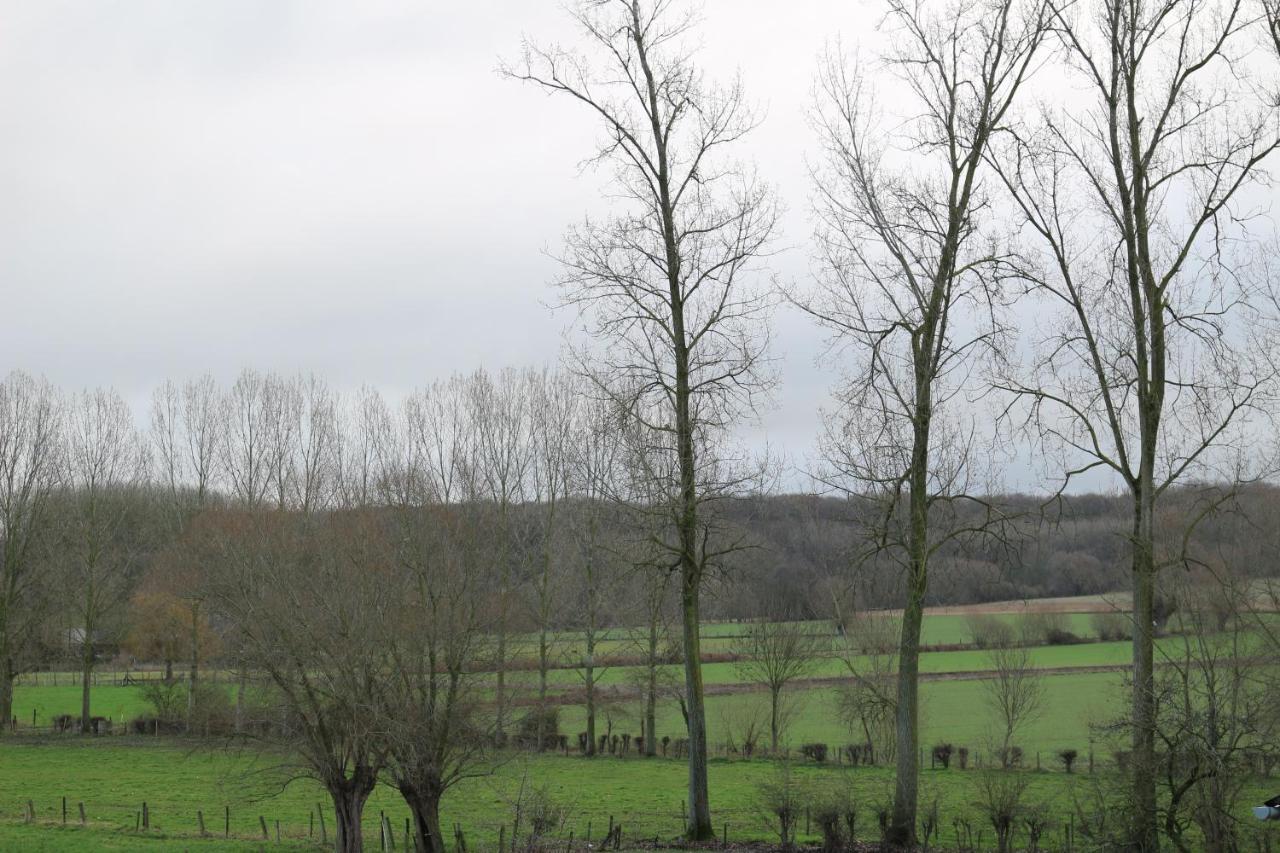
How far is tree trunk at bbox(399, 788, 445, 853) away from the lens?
62.9 feet

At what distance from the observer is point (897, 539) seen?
17297 millimetres

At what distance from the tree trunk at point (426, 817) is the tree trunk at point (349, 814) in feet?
5.32

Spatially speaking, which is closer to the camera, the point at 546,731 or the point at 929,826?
the point at 929,826

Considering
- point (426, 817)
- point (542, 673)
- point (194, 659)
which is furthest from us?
point (194, 659)

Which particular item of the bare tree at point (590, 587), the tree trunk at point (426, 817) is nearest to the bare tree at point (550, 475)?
the bare tree at point (590, 587)

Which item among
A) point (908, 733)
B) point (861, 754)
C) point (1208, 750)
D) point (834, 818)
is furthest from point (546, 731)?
point (1208, 750)

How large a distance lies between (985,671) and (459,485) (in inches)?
1042

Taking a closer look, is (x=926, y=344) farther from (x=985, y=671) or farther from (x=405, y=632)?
(x=985, y=671)

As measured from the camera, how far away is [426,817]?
19.2m

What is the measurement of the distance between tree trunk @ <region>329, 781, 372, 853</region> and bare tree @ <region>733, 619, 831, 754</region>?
23.1 m

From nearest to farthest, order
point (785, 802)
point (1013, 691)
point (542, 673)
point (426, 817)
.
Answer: point (785, 802) → point (426, 817) → point (1013, 691) → point (542, 673)

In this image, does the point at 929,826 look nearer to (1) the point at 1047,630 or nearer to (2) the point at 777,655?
(2) the point at 777,655

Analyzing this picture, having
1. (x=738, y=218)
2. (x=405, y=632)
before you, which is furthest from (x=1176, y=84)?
(x=405, y=632)

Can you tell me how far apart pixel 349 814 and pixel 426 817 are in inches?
89.5
